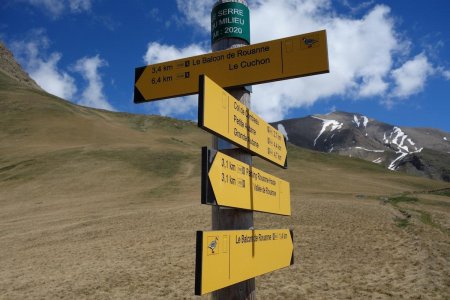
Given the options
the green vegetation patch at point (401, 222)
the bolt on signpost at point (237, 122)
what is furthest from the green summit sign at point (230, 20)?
the green vegetation patch at point (401, 222)

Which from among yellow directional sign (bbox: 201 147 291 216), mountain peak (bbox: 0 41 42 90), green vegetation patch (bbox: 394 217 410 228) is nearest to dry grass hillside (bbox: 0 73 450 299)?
green vegetation patch (bbox: 394 217 410 228)

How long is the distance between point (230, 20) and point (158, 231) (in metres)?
19.6

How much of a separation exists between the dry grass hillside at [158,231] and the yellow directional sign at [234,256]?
27.7 feet

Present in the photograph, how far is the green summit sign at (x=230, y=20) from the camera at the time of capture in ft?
14.1

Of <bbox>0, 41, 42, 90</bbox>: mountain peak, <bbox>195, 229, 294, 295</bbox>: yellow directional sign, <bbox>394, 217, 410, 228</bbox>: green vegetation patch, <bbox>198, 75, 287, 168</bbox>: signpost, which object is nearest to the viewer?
<bbox>195, 229, 294, 295</bbox>: yellow directional sign

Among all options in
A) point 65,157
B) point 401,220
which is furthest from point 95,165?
point 401,220

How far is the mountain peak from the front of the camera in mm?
130375

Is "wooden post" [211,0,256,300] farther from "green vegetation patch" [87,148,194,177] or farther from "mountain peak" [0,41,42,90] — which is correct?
"mountain peak" [0,41,42,90]

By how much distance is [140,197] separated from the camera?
115 feet

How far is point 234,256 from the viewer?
351 cm

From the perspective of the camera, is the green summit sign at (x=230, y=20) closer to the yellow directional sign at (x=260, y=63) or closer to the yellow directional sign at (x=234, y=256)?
the yellow directional sign at (x=260, y=63)

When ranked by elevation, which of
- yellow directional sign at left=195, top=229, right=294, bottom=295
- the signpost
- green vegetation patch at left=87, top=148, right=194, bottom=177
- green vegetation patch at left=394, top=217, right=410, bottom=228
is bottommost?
yellow directional sign at left=195, top=229, right=294, bottom=295

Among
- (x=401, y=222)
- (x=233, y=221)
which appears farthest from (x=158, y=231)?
(x=233, y=221)

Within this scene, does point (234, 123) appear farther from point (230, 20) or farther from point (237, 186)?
point (230, 20)
